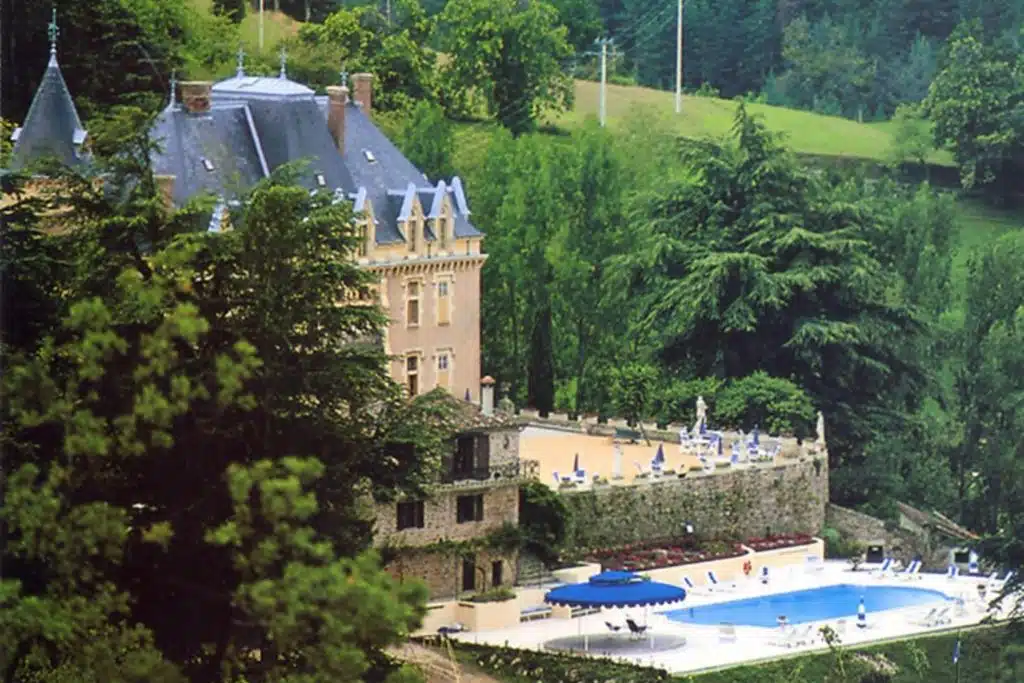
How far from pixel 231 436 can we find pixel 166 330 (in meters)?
1.70

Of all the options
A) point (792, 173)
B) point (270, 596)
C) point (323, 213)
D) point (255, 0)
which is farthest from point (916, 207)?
point (270, 596)

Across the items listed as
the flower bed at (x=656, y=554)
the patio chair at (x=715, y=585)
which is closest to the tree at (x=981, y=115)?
the flower bed at (x=656, y=554)

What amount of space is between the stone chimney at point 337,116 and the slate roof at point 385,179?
0.16 m

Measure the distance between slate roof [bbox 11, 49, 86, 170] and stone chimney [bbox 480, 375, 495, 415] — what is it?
25.7 ft

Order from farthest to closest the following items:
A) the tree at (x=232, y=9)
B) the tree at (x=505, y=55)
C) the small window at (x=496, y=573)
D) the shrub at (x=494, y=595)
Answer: the tree at (x=232, y=9) → the tree at (x=505, y=55) → the small window at (x=496, y=573) → the shrub at (x=494, y=595)

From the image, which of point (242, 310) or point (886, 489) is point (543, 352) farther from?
point (242, 310)

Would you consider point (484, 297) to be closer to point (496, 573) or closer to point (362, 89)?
point (362, 89)

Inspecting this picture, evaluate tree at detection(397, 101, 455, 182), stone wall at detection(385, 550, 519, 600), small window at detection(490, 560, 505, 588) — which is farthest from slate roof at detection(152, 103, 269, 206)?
tree at detection(397, 101, 455, 182)

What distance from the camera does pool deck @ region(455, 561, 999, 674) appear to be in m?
58.5

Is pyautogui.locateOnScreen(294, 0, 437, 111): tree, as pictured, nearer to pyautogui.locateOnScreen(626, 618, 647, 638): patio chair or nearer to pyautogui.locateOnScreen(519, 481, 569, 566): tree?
pyautogui.locateOnScreen(519, 481, 569, 566): tree

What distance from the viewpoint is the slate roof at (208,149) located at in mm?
63969

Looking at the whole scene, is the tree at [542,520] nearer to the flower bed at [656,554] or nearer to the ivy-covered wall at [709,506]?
the ivy-covered wall at [709,506]

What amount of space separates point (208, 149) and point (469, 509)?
830 cm

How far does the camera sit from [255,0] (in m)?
95.1
